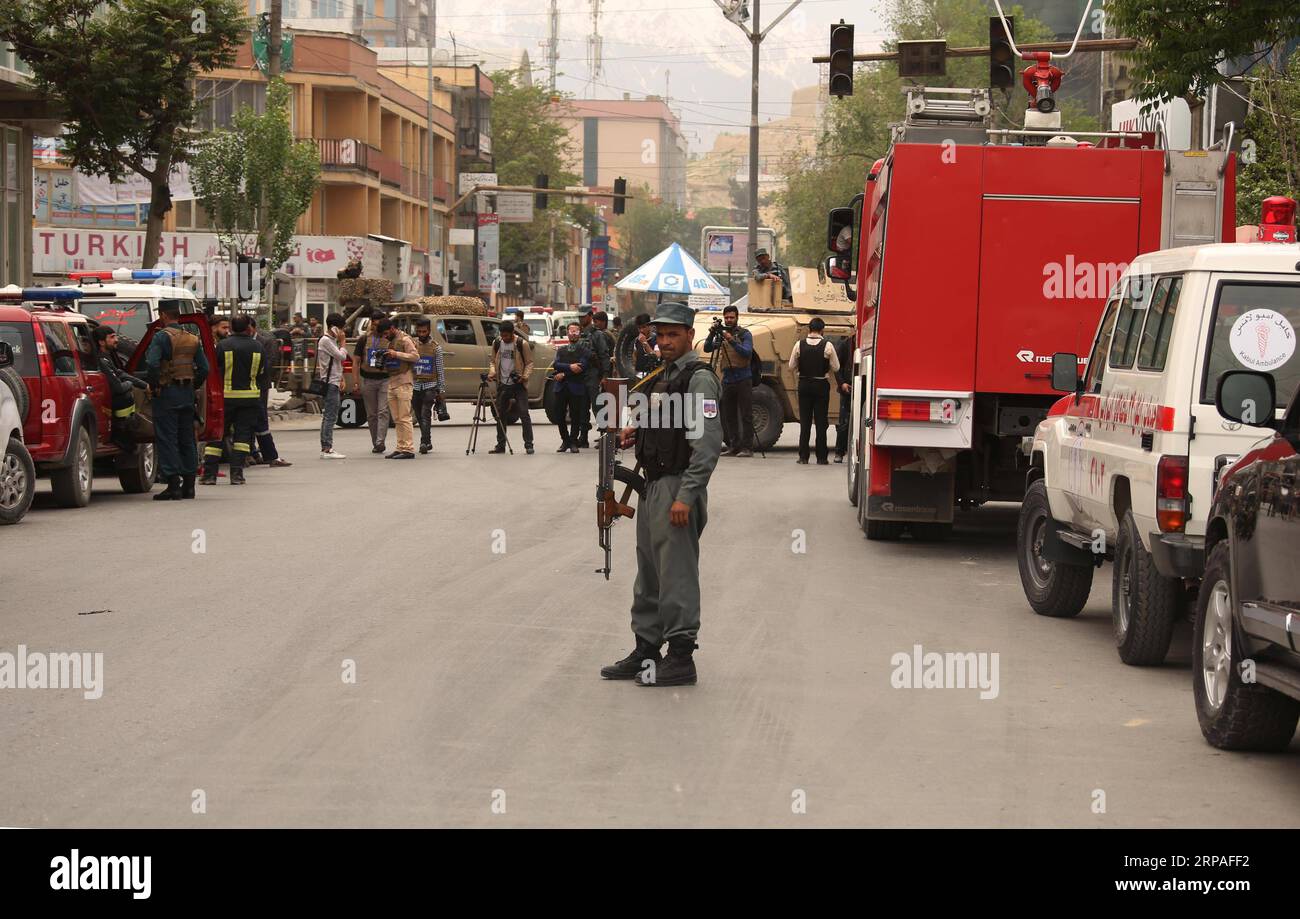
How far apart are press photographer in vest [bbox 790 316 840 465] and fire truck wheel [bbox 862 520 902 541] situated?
7.38 m

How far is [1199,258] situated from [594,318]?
16834 millimetres

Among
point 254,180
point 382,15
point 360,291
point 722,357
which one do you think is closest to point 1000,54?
point 722,357

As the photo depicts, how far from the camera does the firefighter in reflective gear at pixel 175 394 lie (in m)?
17.2

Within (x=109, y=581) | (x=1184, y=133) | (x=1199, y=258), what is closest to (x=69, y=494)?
(x=109, y=581)

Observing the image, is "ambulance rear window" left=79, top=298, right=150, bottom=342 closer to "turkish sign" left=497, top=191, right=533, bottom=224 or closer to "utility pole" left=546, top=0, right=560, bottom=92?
"turkish sign" left=497, top=191, right=533, bottom=224

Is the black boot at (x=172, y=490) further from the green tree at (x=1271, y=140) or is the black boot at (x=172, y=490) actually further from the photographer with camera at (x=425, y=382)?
the green tree at (x=1271, y=140)

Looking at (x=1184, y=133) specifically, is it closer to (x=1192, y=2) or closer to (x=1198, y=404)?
(x=1192, y=2)

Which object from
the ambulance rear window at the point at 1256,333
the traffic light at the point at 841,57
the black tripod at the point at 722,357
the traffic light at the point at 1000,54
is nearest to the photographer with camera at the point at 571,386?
the black tripod at the point at 722,357

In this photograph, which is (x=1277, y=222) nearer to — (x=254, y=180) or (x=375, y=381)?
(x=375, y=381)

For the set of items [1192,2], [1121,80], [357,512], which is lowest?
[357,512]

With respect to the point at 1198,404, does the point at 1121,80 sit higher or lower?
higher

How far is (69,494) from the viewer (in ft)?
55.0

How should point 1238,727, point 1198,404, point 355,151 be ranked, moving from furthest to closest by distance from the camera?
point 355,151
point 1198,404
point 1238,727

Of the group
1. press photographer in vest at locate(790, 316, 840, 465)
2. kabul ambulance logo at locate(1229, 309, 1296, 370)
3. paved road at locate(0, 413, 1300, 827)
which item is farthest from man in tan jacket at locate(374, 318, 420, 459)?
kabul ambulance logo at locate(1229, 309, 1296, 370)
